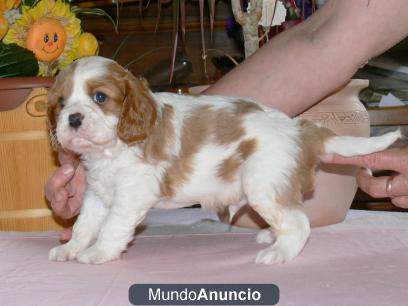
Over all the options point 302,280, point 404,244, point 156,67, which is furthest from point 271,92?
point 156,67

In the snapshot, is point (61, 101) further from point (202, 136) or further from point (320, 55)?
point (320, 55)

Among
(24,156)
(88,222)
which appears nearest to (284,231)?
(88,222)

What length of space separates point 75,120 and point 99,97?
0.33 ft

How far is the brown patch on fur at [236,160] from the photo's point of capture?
1698 mm

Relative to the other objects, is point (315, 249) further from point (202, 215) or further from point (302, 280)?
point (202, 215)

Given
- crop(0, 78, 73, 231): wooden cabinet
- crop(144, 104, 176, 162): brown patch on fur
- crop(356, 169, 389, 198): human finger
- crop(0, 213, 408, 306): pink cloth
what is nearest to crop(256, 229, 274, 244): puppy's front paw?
crop(0, 213, 408, 306): pink cloth

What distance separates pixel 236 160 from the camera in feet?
5.64

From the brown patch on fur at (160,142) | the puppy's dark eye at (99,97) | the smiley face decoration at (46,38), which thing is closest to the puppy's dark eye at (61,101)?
the puppy's dark eye at (99,97)

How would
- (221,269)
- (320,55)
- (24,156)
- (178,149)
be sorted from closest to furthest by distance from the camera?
(221,269) < (178,149) < (320,55) < (24,156)

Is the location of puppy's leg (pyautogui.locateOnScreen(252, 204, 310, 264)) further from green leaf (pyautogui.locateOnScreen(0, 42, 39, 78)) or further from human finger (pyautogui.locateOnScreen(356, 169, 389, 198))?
green leaf (pyautogui.locateOnScreen(0, 42, 39, 78))

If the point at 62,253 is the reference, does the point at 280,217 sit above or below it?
above

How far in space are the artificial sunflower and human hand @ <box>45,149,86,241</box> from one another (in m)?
0.56

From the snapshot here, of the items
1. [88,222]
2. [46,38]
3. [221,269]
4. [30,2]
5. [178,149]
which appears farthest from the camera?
[30,2]

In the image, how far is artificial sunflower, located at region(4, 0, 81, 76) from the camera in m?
2.45
